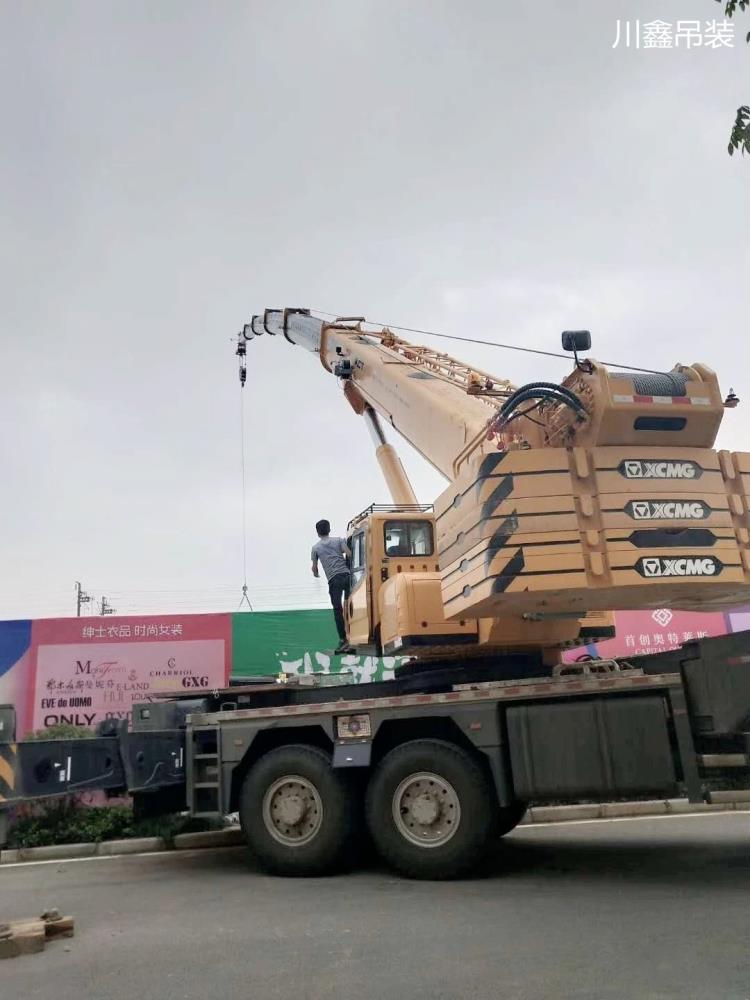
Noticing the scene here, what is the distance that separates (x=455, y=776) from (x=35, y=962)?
340 cm

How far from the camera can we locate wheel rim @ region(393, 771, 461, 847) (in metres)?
6.78

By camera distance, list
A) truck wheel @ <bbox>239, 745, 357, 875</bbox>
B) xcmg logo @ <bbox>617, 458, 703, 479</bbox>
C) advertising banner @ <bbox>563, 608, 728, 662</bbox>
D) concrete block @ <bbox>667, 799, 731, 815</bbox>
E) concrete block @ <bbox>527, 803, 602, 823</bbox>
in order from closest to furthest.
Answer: xcmg logo @ <bbox>617, 458, 703, 479</bbox>
truck wheel @ <bbox>239, 745, 357, 875</bbox>
concrete block @ <bbox>527, 803, 602, 823</bbox>
concrete block @ <bbox>667, 799, 731, 815</bbox>
advertising banner @ <bbox>563, 608, 728, 662</bbox>

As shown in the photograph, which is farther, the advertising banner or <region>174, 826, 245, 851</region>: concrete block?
the advertising banner

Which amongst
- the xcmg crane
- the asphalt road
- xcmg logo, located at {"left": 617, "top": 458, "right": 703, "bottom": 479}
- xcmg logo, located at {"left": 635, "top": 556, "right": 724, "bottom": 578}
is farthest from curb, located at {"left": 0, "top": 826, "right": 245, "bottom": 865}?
xcmg logo, located at {"left": 617, "top": 458, "right": 703, "bottom": 479}

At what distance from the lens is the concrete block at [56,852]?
31.8ft

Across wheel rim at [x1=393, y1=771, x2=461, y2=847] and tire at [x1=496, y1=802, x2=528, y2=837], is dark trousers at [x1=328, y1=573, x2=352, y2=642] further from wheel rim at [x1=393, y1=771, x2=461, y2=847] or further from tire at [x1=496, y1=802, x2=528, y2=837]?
tire at [x1=496, y1=802, x2=528, y2=837]

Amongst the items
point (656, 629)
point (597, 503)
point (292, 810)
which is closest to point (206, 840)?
point (292, 810)

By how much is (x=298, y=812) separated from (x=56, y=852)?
423 cm

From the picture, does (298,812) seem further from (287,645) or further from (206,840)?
(287,645)

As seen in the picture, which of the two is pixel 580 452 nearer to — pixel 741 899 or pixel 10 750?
pixel 741 899

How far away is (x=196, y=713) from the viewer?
8172mm

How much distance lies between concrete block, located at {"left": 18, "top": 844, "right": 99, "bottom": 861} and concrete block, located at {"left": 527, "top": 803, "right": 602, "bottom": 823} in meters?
5.54

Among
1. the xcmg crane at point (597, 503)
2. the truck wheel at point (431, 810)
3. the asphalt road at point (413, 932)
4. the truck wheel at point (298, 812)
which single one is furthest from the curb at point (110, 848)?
the xcmg crane at point (597, 503)

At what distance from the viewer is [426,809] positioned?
6.85 meters
